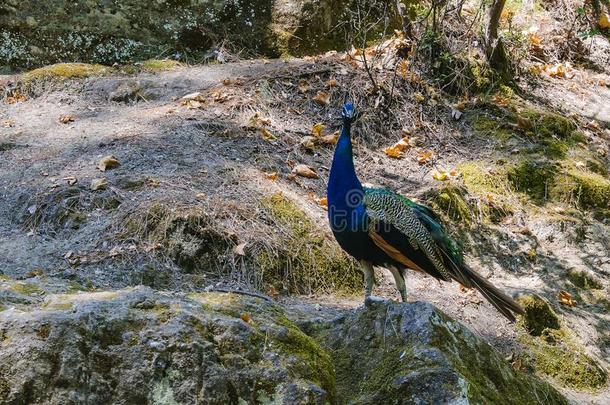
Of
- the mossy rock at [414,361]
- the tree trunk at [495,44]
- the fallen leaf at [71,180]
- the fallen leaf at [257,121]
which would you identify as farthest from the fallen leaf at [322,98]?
the mossy rock at [414,361]

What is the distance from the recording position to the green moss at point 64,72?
780 centimetres

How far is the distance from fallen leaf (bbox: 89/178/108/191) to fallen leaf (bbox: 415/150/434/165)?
327cm

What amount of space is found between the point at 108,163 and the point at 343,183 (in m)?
2.47

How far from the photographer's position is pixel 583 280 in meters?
6.29

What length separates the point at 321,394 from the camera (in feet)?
8.67

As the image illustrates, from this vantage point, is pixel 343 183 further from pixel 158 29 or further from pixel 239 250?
pixel 158 29

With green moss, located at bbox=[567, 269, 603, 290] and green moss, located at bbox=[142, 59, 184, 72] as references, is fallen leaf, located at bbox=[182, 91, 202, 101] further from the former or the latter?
green moss, located at bbox=[567, 269, 603, 290]

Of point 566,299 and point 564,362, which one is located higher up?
point 566,299

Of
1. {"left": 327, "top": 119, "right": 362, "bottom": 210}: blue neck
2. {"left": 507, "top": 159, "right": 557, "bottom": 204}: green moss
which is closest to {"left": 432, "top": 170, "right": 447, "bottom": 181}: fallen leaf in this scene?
{"left": 507, "top": 159, "right": 557, "bottom": 204}: green moss

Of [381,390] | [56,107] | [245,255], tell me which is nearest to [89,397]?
[381,390]

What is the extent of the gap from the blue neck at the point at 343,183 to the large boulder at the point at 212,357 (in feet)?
3.82

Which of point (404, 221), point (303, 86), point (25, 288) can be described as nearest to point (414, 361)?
point (404, 221)

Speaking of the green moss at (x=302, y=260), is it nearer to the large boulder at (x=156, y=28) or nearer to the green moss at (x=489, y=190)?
the green moss at (x=489, y=190)

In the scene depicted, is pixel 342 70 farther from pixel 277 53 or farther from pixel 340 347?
pixel 340 347
